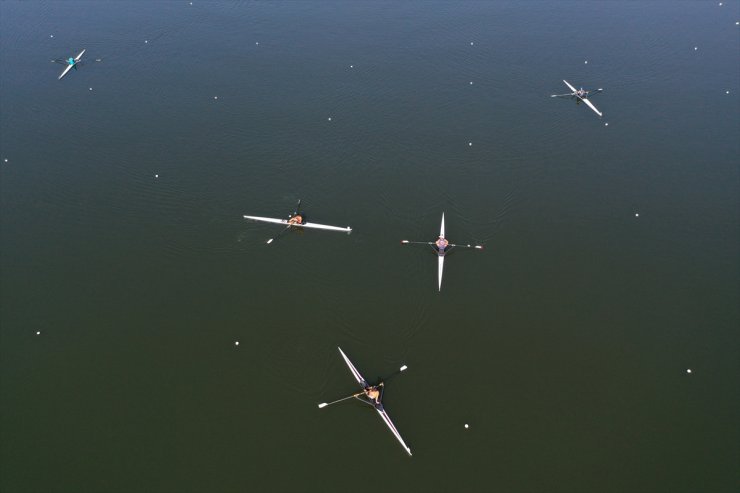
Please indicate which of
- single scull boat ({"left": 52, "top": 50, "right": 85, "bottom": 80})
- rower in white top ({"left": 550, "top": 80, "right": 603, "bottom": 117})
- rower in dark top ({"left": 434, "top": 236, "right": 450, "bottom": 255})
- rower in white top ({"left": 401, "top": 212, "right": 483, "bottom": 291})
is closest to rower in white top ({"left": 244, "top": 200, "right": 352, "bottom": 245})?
rower in white top ({"left": 401, "top": 212, "right": 483, "bottom": 291})

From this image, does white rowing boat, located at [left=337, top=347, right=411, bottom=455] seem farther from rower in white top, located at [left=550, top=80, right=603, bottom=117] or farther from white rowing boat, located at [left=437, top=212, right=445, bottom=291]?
rower in white top, located at [left=550, top=80, right=603, bottom=117]

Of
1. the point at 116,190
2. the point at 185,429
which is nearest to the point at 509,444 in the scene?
the point at 185,429

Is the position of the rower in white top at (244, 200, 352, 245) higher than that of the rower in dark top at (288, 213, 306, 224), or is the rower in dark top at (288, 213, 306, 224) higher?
the rower in dark top at (288, 213, 306, 224)

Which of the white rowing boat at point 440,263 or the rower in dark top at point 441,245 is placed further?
the rower in dark top at point 441,245

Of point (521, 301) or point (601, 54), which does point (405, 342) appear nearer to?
point (521, 301)

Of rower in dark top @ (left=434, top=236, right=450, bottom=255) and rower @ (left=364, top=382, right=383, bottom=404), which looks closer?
rower @ (left=364, top=382, right=383, bottom=404)

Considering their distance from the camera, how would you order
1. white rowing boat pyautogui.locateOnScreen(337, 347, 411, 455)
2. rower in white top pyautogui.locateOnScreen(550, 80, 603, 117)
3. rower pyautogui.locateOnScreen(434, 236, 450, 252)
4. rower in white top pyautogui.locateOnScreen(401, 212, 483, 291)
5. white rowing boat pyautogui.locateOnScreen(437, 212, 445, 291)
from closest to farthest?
white rowing boat pyautogui.locateOnScreen(337, 347, 411, 455) → white rowing boat pyautogui.locateOnScreen(437, 212, 445, 291) → rower in white top pyautogui.locateOnScreen(401, 212, 483, 291) → rower pyautogui.locateOnScreen(434, 236, 450, 252) → rower in white top pyautogui.locateOnScreen(550, 80, 603, 117)

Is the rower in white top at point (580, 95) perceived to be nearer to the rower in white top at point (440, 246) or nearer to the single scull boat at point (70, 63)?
the rower in white top at point (440, 246)

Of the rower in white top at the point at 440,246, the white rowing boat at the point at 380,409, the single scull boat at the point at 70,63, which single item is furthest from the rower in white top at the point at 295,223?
the single scull boat at the point at 70,63

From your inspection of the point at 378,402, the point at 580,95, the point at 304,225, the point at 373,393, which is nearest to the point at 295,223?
the point at 304,225
